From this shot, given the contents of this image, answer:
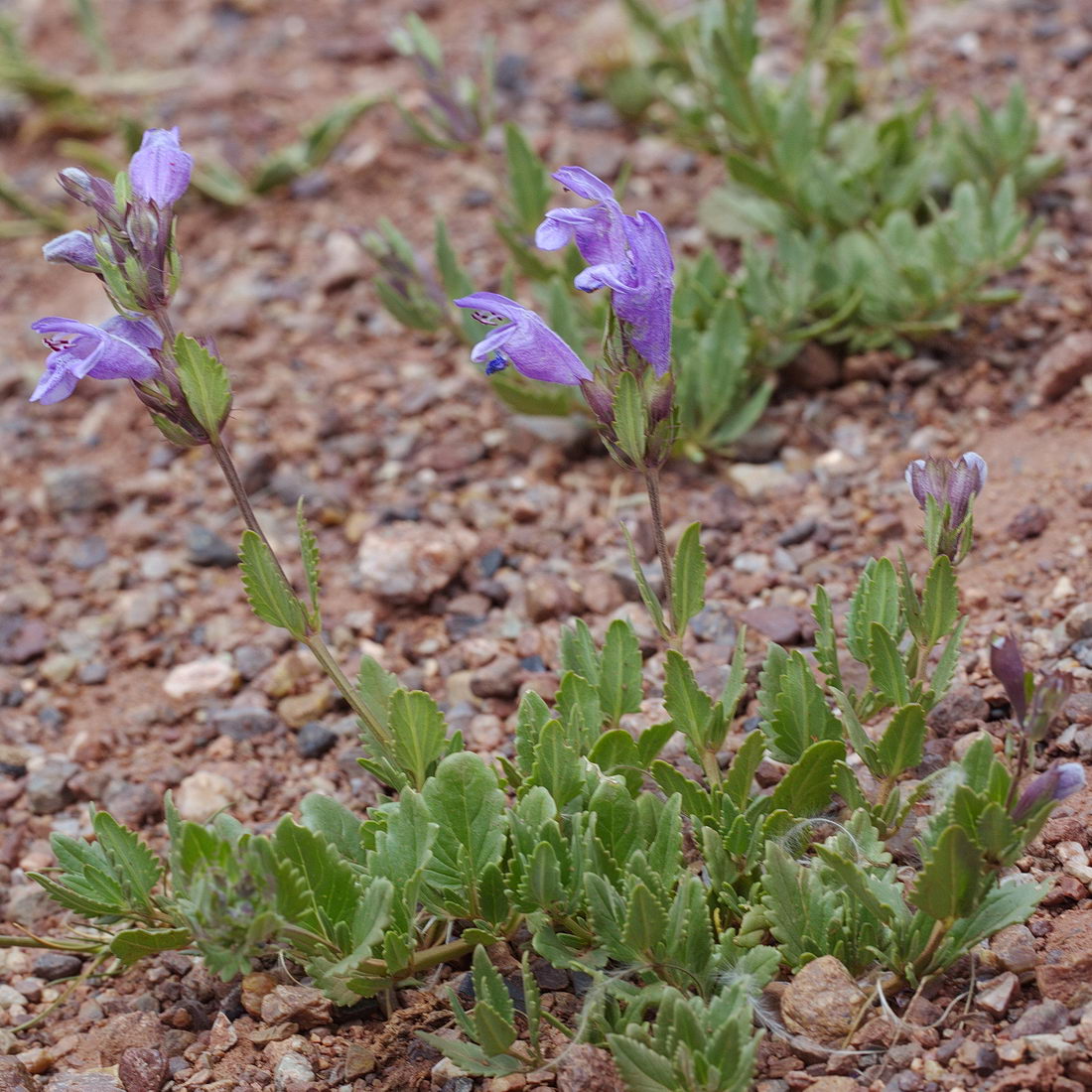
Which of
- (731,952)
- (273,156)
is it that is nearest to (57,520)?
(273,156)

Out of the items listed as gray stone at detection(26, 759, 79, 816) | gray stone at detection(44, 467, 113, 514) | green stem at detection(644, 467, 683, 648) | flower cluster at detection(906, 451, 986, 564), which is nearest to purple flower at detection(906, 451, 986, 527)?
flower cluster at detection(906, 451, 986, 564)

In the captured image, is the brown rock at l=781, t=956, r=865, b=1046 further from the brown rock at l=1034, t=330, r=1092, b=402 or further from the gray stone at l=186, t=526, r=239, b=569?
the gray stone at l=186, t=526, r=239, b=569

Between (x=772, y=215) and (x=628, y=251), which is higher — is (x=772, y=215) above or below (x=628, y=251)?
below

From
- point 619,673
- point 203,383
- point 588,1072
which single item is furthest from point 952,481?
point 203,383

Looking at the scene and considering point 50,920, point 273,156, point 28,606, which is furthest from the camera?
point 273,156

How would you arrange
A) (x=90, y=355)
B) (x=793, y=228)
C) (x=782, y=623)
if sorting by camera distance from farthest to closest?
1. (x=793, y=228)
2. (x=782, y=623)
3. (x=90, y=355)

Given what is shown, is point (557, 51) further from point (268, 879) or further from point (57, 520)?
point (268, 879)

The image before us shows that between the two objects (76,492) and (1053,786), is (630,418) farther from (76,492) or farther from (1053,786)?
(76,492)
